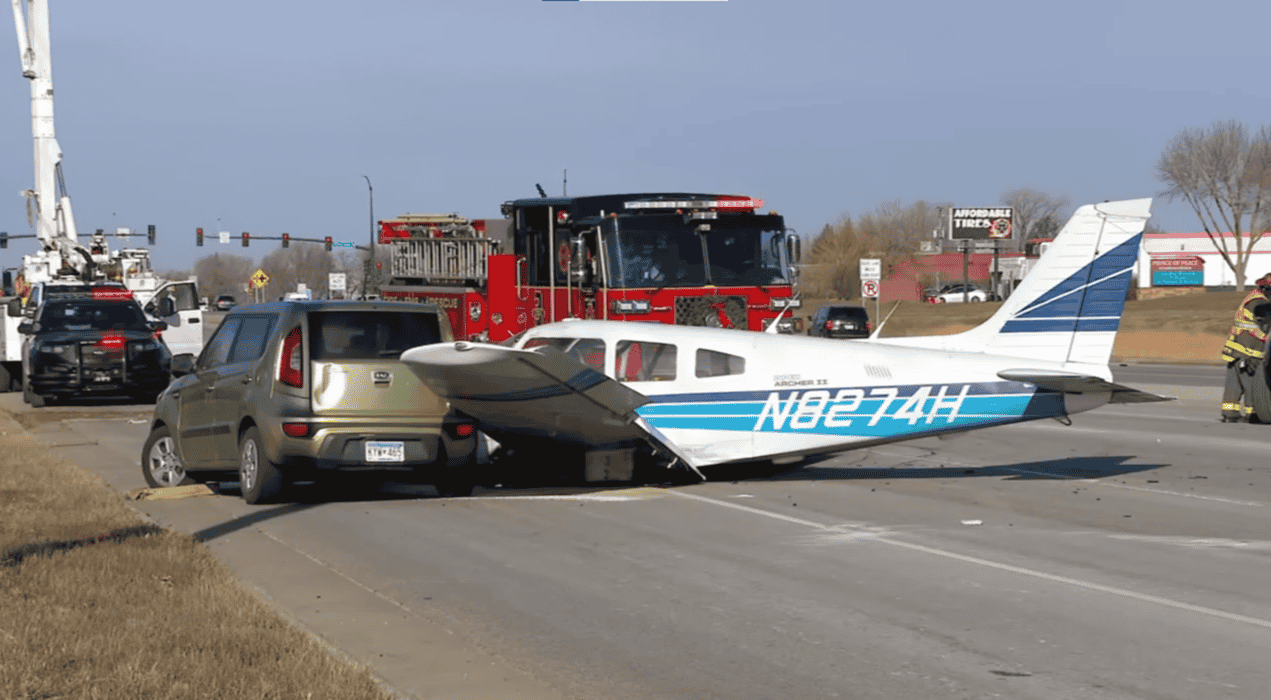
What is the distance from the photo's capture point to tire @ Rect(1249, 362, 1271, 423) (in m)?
20.8

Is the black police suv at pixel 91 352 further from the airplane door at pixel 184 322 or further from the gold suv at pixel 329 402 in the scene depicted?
the gold suv at pixel 329 402

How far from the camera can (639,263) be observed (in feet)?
64.5

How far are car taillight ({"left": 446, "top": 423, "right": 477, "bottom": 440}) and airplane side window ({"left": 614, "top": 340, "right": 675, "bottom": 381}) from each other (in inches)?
62.1

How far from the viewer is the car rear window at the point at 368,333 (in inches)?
502

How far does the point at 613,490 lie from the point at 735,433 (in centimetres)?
137

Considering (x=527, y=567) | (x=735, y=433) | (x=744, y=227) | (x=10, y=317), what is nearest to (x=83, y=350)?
(x=10, y=317)

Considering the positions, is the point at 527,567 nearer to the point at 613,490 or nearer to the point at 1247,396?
the point at 613,490

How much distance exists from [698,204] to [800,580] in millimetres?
11355

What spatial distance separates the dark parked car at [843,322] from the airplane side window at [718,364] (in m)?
37.0

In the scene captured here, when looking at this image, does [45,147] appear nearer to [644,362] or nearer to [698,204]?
[698,204]

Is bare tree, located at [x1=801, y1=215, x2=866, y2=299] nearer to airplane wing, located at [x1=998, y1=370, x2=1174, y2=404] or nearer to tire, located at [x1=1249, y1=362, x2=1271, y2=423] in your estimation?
tire, located at [x1=1249, y1=362, x2=1271, y2=423]

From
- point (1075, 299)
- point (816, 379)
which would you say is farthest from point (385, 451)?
point (1075, 299)

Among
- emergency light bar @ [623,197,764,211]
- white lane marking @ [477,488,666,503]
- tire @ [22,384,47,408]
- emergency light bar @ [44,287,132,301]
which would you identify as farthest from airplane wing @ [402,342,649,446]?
emergency light bar @ [44,287,132,301]

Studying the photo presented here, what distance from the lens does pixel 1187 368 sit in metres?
40.8
